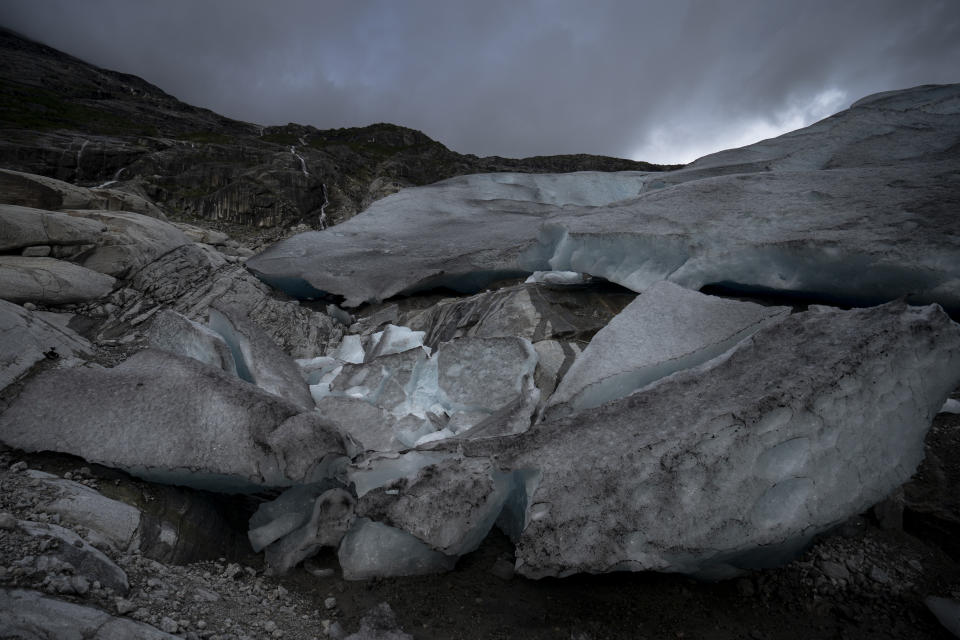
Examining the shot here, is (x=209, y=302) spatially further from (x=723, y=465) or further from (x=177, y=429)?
(x=723, y=465)

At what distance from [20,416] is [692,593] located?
15.3 ft

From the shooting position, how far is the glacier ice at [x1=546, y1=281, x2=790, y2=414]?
151 inches

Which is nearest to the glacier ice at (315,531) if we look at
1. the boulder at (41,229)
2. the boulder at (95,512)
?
the boulder at (95,512)

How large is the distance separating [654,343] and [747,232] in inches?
83.8

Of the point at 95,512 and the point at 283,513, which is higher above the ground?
the point at 95,512

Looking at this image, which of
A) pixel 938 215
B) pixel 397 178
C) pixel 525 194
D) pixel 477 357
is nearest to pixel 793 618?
pixel 477 357

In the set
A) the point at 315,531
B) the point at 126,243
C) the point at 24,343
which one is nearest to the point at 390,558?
the point at 315,531

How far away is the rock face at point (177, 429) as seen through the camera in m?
3.07

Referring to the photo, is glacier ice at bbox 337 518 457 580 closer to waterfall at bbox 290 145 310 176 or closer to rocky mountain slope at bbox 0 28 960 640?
rocky mountain slope at bbox 0 28 960 640

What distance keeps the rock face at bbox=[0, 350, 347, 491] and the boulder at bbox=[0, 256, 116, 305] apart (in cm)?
399

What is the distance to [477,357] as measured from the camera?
15.5ft

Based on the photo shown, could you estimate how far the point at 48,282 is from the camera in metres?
6.38

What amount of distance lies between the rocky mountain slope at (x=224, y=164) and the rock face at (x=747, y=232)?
47.5 ft

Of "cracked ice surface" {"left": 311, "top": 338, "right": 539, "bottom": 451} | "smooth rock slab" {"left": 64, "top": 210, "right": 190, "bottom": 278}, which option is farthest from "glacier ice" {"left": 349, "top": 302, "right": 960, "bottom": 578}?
"smooth rock slab" {"left": 64, "top": 210, "right": 190, "bottom": 278}
